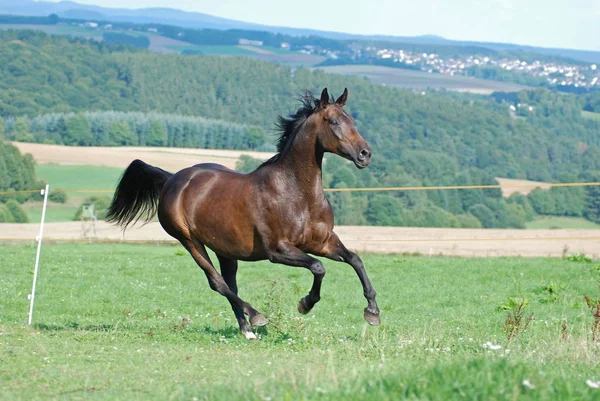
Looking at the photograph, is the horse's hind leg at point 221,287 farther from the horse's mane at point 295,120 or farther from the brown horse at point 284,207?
the horse's mane at point 295,120

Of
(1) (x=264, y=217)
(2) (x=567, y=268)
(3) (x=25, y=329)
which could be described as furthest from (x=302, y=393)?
(2) (x=567, y=268)

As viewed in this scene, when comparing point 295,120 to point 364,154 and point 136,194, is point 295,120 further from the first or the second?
point 136,194

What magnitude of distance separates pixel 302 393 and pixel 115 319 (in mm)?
7640

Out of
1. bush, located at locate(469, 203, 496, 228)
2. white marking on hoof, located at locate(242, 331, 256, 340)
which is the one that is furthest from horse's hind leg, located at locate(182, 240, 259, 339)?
bush, located at locate(469, 203, 496, 228)

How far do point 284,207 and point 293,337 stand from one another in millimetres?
1334

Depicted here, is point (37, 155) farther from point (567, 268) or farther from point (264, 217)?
point (264, 217)

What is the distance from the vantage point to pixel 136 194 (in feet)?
37.0

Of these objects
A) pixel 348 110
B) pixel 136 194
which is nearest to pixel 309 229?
pixel 136 194

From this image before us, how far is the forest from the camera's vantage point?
61500 mm

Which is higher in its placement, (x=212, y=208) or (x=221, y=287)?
(x=212, y=208)

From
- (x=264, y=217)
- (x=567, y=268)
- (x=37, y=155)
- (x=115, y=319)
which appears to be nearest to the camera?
(x=264, y=217)

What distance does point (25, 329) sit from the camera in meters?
9.75

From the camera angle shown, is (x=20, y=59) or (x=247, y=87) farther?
(x=247, y=87)

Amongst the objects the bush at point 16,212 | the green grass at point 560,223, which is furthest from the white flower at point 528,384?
the green grass at point 560,223
